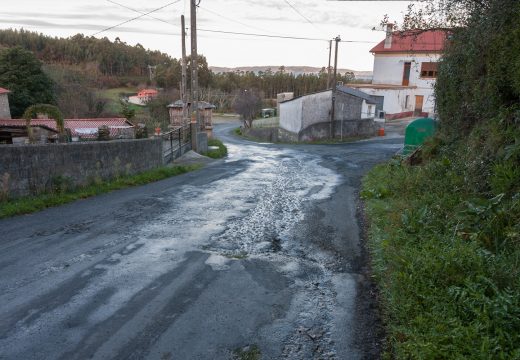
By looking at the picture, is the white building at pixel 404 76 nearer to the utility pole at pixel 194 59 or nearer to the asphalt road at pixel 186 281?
the utility pole at pixel 194 59

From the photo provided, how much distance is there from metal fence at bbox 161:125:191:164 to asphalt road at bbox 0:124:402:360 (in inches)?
308

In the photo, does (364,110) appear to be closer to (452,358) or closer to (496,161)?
(496,161)

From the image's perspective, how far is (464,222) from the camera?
6133mm

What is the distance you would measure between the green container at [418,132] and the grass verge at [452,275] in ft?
26.8

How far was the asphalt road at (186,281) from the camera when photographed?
4.39m

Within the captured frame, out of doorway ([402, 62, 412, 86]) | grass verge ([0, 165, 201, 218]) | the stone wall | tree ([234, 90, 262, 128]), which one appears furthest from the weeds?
doorway ([402, 62, 412, 86])

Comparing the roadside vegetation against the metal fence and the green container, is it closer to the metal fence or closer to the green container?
the green container

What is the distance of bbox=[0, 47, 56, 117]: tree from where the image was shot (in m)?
33.9

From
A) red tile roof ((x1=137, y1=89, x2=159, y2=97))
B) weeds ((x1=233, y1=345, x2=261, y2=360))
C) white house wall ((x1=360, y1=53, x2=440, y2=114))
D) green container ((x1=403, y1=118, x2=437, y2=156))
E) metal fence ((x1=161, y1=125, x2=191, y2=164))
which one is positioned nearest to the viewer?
weeds ((x1=233, y1=345, x2=261, y2=360))

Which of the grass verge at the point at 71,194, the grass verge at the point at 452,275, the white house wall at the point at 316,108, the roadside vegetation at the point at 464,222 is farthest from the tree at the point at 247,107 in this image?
the grass verge at the point at 452,275

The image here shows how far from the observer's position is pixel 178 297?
17.7 ft

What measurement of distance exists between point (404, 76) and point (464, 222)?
4253cm

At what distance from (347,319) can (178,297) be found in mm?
2210

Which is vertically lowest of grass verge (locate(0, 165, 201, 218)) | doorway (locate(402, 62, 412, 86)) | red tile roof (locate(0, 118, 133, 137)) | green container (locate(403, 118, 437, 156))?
grass verge (locate(0, 165, 201, 218))
